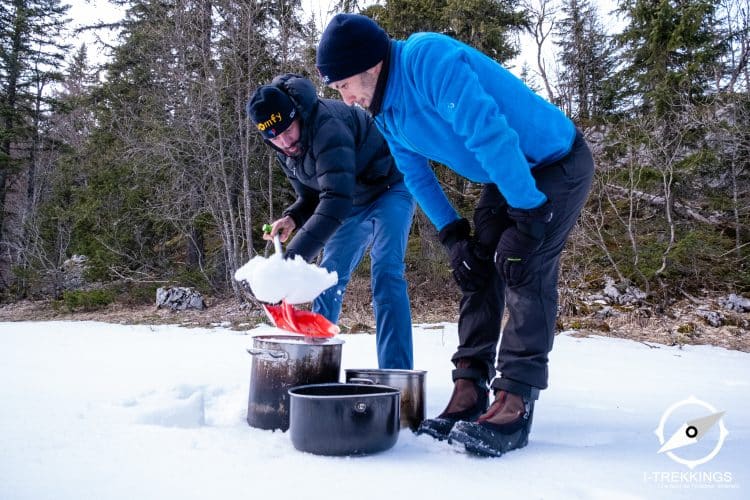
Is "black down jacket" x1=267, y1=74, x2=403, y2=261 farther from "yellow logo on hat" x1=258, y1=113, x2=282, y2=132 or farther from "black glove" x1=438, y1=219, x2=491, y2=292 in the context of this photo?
"black glove" x1=438, y1=219, x2=491, y2=292

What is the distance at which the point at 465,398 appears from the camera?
204 cm

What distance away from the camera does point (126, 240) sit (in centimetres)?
1034

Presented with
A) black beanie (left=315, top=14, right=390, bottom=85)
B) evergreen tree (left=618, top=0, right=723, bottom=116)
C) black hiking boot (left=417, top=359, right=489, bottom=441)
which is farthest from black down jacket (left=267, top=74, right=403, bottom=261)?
evergreen tree (left=618, top=0, right=723, bottom=116)

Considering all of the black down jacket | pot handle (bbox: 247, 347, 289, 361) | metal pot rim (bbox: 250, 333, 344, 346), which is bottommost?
pot handle (bbox: 247, 347, 289, 361)

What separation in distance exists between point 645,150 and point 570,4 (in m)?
7.75

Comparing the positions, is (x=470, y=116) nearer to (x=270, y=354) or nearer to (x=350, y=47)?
(x=350, y=47)

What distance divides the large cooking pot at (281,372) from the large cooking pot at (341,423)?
331 millimetres

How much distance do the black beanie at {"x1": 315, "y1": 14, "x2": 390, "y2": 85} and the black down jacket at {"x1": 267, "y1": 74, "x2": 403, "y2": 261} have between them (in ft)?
1.82

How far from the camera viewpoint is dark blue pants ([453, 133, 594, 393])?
A: 70.2 inches

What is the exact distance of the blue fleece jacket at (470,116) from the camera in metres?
1.69

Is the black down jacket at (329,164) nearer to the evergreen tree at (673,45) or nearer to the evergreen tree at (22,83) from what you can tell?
the evergreen tree at (673,45)

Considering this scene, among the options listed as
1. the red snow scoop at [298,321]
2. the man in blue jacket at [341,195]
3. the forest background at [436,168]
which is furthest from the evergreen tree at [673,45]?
the red snow scoop at [298,321]

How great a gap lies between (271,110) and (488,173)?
40.6 inches

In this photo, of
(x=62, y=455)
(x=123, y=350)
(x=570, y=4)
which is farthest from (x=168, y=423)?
(x=570, y=4)
